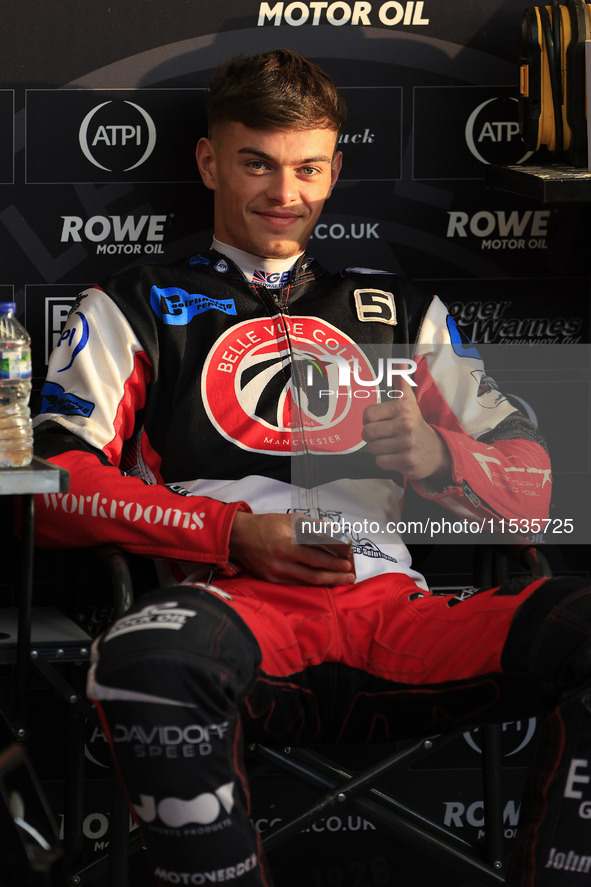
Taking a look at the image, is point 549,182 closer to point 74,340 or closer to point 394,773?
point 74,340

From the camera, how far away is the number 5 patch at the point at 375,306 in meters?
1.97

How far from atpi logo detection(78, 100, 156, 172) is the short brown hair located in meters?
0.21

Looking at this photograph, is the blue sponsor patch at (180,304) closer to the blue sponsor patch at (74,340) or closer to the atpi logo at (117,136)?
the blue sponsor patch at (74,340)

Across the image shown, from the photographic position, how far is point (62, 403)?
1.79 m

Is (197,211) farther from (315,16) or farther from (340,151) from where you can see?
(315,16)

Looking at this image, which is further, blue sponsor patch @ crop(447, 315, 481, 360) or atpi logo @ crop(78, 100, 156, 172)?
atpi logo @ crop(78, 100, 156, 172)

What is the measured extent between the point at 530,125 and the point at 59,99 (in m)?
0.94

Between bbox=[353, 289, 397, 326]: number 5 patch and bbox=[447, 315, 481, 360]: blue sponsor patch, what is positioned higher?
bbox=[353, 289, 397, 326]: number 5 patch

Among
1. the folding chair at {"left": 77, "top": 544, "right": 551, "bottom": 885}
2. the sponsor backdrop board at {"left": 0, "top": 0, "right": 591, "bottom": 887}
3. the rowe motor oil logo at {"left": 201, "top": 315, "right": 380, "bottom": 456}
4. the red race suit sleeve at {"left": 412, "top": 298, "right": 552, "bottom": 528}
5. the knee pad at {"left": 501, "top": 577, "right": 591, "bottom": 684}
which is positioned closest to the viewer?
the knee pad at {"left": 501, "top": 577, "right": 591, "bottom": 684}

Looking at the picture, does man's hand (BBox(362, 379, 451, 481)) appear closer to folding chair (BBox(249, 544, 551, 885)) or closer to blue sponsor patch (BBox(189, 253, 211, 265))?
folding chair (BBox(249, 544, 551, 885))

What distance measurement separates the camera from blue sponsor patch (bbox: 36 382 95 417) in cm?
178

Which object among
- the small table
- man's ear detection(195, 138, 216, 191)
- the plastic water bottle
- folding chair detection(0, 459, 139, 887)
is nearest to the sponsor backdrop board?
man's ear detection(195, 138, 216, 191)

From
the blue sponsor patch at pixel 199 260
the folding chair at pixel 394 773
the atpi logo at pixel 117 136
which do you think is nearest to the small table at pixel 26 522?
the folding chair at pixel 394 773

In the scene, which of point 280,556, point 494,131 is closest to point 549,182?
point 494,131
